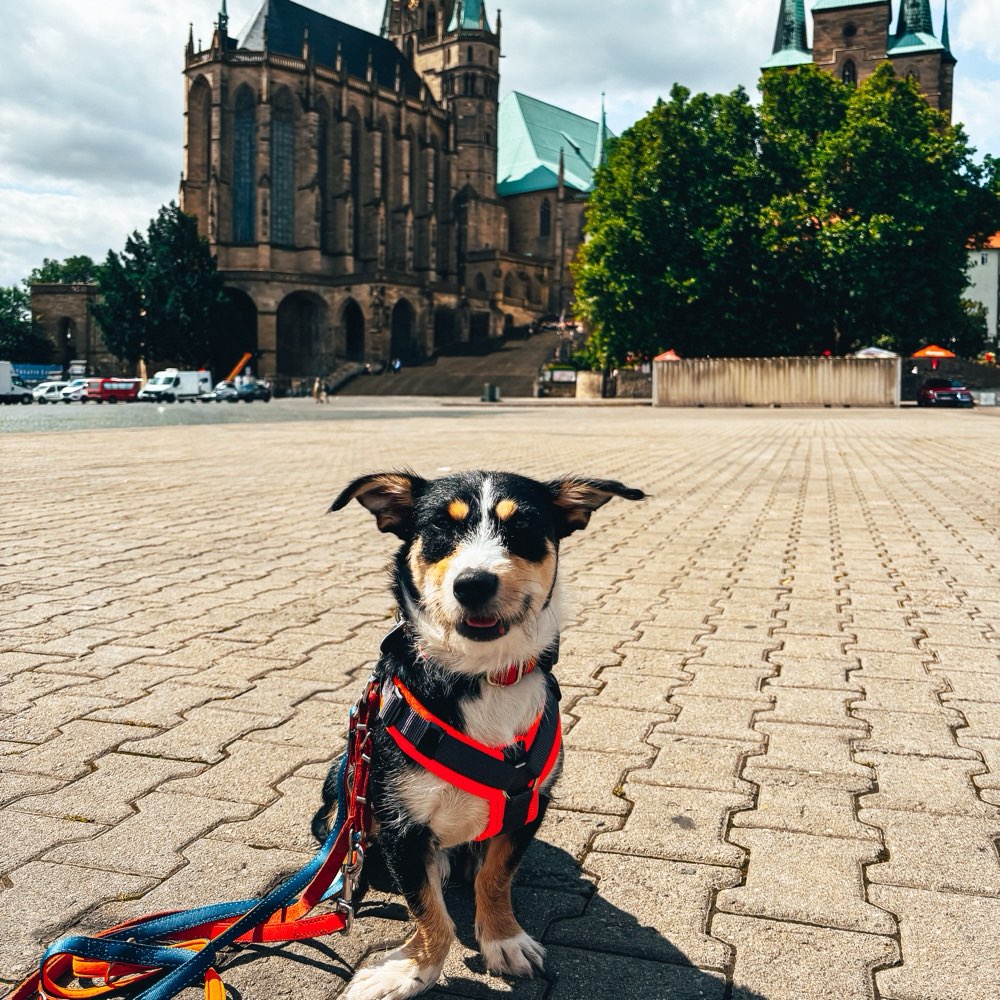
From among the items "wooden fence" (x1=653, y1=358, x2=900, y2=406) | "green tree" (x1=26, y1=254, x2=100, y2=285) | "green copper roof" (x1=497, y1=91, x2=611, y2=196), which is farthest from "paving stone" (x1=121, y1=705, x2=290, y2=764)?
"green tree" (x1=26, y1=254, x2=100, y2=285)

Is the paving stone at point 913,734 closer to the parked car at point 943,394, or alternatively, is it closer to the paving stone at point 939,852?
the paving stone at point 939,852

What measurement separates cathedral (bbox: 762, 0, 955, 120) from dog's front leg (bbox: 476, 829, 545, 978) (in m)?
79.1

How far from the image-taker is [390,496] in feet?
7.88

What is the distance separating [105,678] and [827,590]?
13.9ft

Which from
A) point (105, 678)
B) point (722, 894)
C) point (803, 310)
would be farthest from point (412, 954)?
point (803, 310)

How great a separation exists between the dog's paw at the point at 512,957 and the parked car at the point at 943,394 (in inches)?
1785

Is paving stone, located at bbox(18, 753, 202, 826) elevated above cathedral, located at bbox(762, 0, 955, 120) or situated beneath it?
situated beneath

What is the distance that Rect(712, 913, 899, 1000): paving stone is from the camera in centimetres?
215

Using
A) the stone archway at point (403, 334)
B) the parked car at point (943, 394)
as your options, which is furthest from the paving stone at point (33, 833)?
the stone archway at point (403, 334)

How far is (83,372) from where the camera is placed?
7750 centimetres

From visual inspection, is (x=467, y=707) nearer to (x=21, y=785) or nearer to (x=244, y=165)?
(x=21, y=785)

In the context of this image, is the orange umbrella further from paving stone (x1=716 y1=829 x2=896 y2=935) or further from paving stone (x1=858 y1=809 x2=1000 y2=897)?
paving stone (x1=716 y1=829 x2=896 y2=935)

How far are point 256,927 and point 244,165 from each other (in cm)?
7441

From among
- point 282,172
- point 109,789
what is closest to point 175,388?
point 282,172
